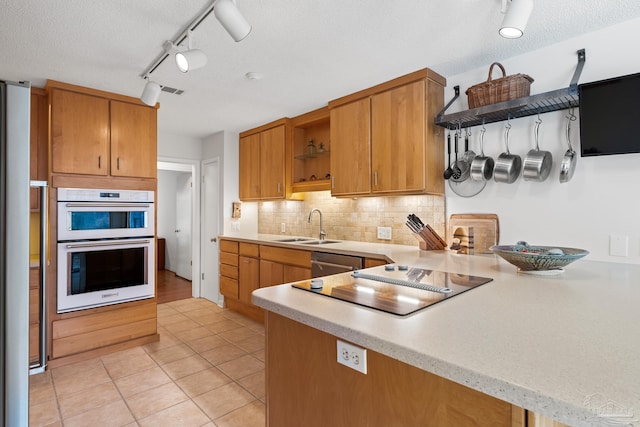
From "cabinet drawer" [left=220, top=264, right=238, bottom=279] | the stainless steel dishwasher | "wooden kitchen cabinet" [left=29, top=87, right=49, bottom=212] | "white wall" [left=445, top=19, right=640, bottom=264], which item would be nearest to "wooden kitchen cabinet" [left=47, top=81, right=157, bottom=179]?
"wooden kitchen cabinet" [left=29, top=87, right=49, bottom=212]

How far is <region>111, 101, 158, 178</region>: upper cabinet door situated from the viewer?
10.1 feet

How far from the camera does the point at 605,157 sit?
2.00 metres

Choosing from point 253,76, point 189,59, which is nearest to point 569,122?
point 253,76

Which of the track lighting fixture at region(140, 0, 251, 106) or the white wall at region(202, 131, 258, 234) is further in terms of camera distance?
the white wall at region(202, 131, 258, 234)

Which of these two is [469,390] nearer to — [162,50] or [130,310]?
[162,50]

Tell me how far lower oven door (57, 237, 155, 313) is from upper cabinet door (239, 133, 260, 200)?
1.49 meters

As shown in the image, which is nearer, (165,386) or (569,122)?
(569,122)

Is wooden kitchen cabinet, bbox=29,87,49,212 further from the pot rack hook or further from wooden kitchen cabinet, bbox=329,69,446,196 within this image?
the pot rack hook

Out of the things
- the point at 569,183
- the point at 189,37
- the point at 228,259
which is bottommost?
the point at 228,259

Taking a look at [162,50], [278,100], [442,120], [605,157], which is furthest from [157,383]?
[605,157]

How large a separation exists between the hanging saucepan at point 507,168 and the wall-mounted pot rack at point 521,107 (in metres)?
0.29

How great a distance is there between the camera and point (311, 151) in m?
3.92

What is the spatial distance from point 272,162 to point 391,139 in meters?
1.75

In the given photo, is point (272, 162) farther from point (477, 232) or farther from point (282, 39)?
point (477, 232)
